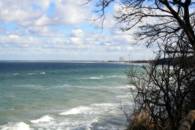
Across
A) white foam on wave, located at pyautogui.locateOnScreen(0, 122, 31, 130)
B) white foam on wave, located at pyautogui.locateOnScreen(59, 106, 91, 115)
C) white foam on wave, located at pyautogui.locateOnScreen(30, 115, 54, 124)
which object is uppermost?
white foam on wave, located at pyautogui.locateOnScreen(59, 106, 91, 115)

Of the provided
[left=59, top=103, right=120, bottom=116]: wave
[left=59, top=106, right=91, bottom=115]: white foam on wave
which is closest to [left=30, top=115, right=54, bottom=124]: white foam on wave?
[left=59, top=103, right=120, bottom=116]: wave

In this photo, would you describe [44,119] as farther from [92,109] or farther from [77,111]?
[92,109]

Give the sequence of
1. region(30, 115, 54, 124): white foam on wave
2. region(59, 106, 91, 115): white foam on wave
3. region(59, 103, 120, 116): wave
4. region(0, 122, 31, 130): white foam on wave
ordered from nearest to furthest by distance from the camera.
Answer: region(0, 122, 31, 130): white foam on wave
region(30, 115, 54, 124): white foam on wave
region(59, 103, 120, 116): wave
region(59, 106, 91, 115): white foam on wave

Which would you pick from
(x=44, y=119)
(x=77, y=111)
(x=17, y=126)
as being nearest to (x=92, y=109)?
(x=77, y=111)

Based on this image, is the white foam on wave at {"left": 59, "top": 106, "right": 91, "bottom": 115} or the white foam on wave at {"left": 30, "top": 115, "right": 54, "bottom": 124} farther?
the white foam on wave at {"left": 59, "top": 106, "right": 91, "bottom": 115}

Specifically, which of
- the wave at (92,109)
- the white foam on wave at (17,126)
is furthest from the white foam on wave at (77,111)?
the white foam on wave at (17,126)

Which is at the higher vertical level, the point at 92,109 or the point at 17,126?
the point at 92,109

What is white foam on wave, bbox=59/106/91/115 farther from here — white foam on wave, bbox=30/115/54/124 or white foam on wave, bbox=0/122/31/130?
white foam on wave, bbox=0/122/31/130

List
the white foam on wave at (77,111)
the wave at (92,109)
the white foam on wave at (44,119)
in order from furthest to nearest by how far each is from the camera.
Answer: the white foam on wave at (77,111), the wave at (92,109), the white foam on wave at (44,119)

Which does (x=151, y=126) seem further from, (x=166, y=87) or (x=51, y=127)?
(x=51, y=127)

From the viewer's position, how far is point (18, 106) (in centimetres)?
3275

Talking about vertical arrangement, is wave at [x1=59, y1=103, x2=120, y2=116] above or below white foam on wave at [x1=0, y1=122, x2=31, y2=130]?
above

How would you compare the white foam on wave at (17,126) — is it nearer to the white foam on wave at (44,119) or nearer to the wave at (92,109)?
the white foam on wave at (44,119)

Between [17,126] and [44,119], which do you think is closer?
[17,126]
